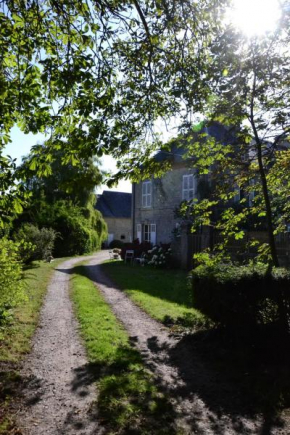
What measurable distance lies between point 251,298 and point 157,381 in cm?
203

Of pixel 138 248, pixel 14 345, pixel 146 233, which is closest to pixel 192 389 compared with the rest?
pixel 14 345

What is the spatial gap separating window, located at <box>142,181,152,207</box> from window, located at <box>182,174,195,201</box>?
3.68m

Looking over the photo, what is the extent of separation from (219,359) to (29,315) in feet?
15.0

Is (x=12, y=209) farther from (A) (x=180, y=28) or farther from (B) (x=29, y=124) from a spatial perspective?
(A) (x=180, y=28)

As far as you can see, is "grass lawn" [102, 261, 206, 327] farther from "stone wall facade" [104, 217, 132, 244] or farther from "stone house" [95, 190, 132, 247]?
"stone house" [95, 190, 132, 247]

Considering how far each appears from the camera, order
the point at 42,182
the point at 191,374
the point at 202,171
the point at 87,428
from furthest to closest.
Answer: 1. the point at 42,182
2. the point at 202,171
3. the point at 191,374
4. the point at 87,428

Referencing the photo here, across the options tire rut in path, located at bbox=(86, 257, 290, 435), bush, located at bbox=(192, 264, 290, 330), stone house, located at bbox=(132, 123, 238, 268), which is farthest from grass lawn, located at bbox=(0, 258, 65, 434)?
stone house, located at bbox=(132, 123, 238, 268)

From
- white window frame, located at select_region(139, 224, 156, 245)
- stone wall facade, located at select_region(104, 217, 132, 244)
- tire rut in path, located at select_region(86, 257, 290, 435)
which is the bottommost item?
tire rut in path, located at select_region(86, 257, 290, 435)

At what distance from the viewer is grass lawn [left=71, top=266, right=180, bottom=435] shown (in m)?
3.69

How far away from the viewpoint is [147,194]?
27.0 meters

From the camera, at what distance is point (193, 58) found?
5621mm

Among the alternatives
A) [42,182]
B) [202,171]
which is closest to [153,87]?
[202,171]

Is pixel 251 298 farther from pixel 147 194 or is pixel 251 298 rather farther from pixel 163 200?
pixel 147 194

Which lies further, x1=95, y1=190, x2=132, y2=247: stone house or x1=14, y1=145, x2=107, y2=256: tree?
x1=95, y1=190, x2=132, y2=247: stone house
